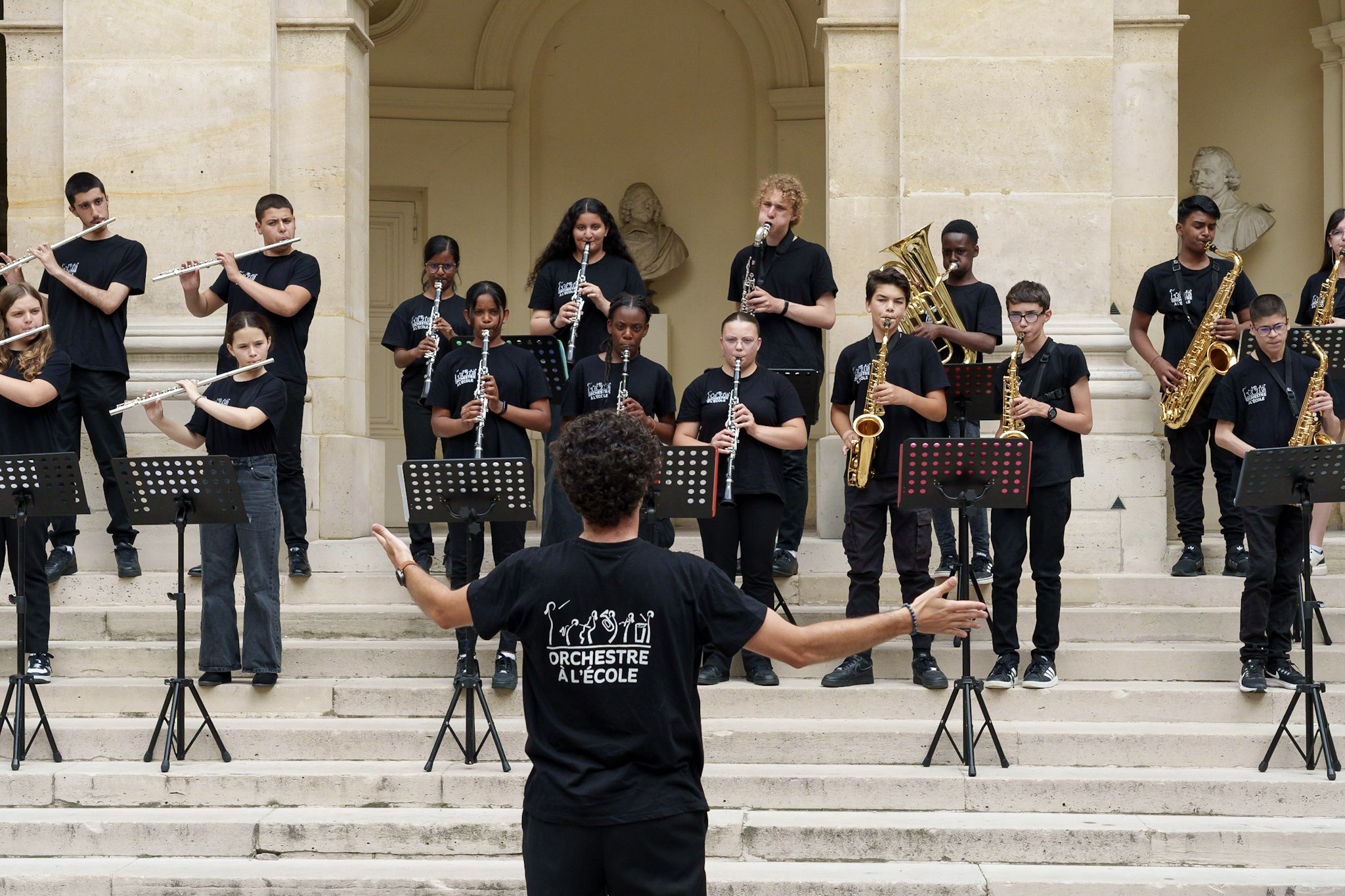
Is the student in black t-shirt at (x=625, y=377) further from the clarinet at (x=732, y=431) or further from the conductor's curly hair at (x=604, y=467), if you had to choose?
the conductor's curly hair at (x=604, y=467)

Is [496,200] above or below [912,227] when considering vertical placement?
above

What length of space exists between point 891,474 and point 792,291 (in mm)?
1312

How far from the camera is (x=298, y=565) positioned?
7633 millimetres

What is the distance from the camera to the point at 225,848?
5645 mm

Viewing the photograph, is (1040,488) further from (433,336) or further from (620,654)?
(620,654)

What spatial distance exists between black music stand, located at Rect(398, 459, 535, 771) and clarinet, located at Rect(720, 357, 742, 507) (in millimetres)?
971

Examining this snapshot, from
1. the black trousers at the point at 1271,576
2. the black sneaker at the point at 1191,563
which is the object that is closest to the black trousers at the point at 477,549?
the black trousers at the point at 1271,576

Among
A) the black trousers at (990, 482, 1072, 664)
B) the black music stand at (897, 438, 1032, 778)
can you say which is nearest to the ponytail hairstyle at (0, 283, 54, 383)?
the black music stand at (897, 438, 1032, 778)

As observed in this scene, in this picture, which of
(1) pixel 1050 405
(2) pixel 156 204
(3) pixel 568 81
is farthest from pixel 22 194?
(1) pixel 1050 405

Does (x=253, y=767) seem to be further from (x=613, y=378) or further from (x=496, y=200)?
(x=496, y=200)

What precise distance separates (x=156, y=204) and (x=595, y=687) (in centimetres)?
604

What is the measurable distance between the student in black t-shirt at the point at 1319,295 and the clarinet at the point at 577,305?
374 cm

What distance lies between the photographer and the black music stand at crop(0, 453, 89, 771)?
244 inches

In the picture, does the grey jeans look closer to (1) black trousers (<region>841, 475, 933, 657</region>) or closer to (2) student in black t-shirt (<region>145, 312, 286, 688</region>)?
(2) student in black t-shirt (<region>145, 312, 286, 688</region>)
